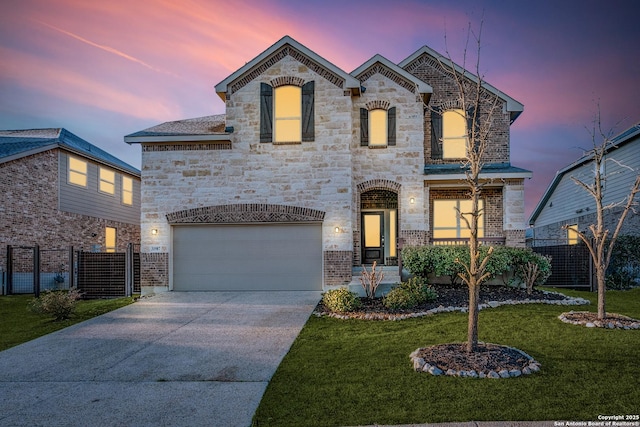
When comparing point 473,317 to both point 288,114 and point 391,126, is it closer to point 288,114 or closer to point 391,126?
point 288,114

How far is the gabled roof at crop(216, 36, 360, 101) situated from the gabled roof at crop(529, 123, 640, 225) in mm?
7627

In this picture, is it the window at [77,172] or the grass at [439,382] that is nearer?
the grass at [439,382]

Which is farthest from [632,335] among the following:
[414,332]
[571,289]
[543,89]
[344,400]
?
[543,89]

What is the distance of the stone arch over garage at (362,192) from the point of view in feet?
52.8

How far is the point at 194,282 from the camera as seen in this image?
15344mm

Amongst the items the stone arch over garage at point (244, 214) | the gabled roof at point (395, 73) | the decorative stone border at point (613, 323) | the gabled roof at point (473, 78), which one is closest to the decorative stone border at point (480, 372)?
the decorative stone border at point (613, 323)

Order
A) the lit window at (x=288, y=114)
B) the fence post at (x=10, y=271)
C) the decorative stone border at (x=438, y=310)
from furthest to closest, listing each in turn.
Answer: the fence post at (x=10, y=271), the lit window at (x=288, y=114), the decorative stone border at (x=438, y=310)

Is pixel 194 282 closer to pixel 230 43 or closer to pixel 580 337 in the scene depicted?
pixel 230 43

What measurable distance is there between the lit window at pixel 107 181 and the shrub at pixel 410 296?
57.7ft

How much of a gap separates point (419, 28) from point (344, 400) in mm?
14169

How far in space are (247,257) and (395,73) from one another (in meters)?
8.67

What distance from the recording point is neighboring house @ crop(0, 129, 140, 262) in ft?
58.0

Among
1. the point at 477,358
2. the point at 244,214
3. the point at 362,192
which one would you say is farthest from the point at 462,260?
the point at 244,214

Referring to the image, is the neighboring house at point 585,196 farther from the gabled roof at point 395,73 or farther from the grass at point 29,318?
the grass at point 29,318
